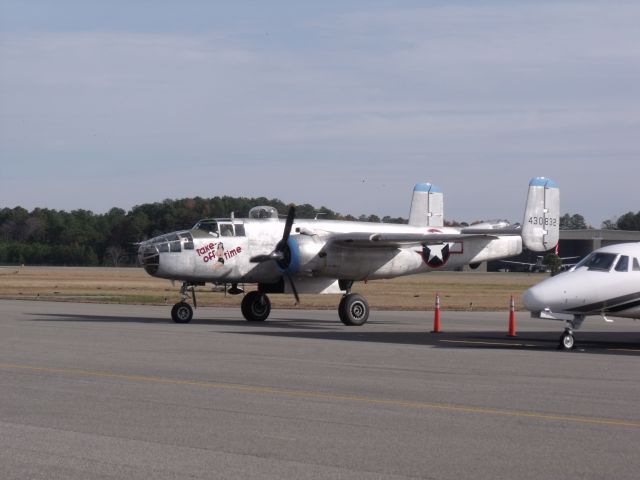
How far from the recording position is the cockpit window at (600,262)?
20750 millimetres

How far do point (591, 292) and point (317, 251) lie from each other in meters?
10.2

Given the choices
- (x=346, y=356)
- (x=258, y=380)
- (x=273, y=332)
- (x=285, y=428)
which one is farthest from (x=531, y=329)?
(x=285, y=428)

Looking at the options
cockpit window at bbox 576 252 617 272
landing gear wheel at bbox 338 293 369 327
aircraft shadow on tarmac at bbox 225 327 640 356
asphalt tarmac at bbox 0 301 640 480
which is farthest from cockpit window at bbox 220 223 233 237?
cockpit window at bbox 576 252 617 272

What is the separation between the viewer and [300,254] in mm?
28531

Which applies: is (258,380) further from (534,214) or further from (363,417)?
(534,214)

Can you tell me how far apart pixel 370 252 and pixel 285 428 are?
19.2 m

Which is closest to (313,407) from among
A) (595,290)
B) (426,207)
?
(595,290)

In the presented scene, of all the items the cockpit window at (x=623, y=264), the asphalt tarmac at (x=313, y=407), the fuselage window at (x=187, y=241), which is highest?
the fuselage window at (x=187, y=241)

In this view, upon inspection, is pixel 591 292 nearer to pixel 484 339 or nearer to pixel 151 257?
pixel 484 339

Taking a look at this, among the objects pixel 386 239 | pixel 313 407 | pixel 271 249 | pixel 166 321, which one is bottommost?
pixel 313 407

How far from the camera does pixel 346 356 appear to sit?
19.0m

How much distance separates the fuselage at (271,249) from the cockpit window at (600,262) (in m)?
9.53

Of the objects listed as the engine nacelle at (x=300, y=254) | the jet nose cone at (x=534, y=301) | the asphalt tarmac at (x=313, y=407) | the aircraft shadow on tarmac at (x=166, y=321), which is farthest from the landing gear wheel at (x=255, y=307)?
the jet nose cone at (x=534, y=301)

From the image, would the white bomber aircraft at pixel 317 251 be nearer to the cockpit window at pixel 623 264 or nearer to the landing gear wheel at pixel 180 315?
the landing gear wheel at pixel 180 315
